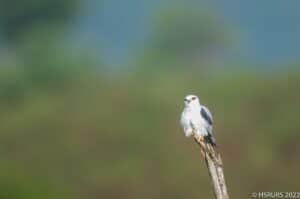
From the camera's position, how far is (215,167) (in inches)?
195

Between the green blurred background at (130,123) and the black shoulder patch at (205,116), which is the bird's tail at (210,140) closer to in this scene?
the black shoulder patch at (205,116)

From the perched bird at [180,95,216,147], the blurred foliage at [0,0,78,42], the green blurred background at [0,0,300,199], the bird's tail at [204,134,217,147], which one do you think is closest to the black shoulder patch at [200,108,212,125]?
the perched bird at [180,95,216,147]

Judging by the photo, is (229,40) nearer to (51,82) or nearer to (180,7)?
(180,7)

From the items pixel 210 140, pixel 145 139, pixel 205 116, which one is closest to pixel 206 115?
pixel 205 116

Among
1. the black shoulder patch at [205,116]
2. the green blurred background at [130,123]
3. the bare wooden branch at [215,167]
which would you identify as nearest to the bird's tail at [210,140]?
the bare wooden branch at [215,167]

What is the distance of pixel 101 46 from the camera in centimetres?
5416

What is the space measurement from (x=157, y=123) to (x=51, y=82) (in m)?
16.3

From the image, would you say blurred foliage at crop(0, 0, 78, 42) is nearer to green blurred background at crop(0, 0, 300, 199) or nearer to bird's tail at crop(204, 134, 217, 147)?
green blurred background at crop(0, 0, 300, 199)

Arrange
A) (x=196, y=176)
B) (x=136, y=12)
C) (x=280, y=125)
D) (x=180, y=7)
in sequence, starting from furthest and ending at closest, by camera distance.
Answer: (x=136, y=12) < (x=180, y=7) < (x=280, y=125) < (x=196, y=176)

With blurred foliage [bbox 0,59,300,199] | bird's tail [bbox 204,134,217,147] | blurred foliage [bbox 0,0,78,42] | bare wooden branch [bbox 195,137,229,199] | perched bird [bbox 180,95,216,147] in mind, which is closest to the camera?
bare wooden branch [bbox 195,137,229,199]

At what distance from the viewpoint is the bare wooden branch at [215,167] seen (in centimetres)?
477

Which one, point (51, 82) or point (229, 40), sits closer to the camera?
point (51, 82)

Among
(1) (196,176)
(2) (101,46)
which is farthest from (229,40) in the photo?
(1) (196,176)

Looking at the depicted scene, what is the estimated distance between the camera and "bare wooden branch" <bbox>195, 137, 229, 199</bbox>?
15.6ft
